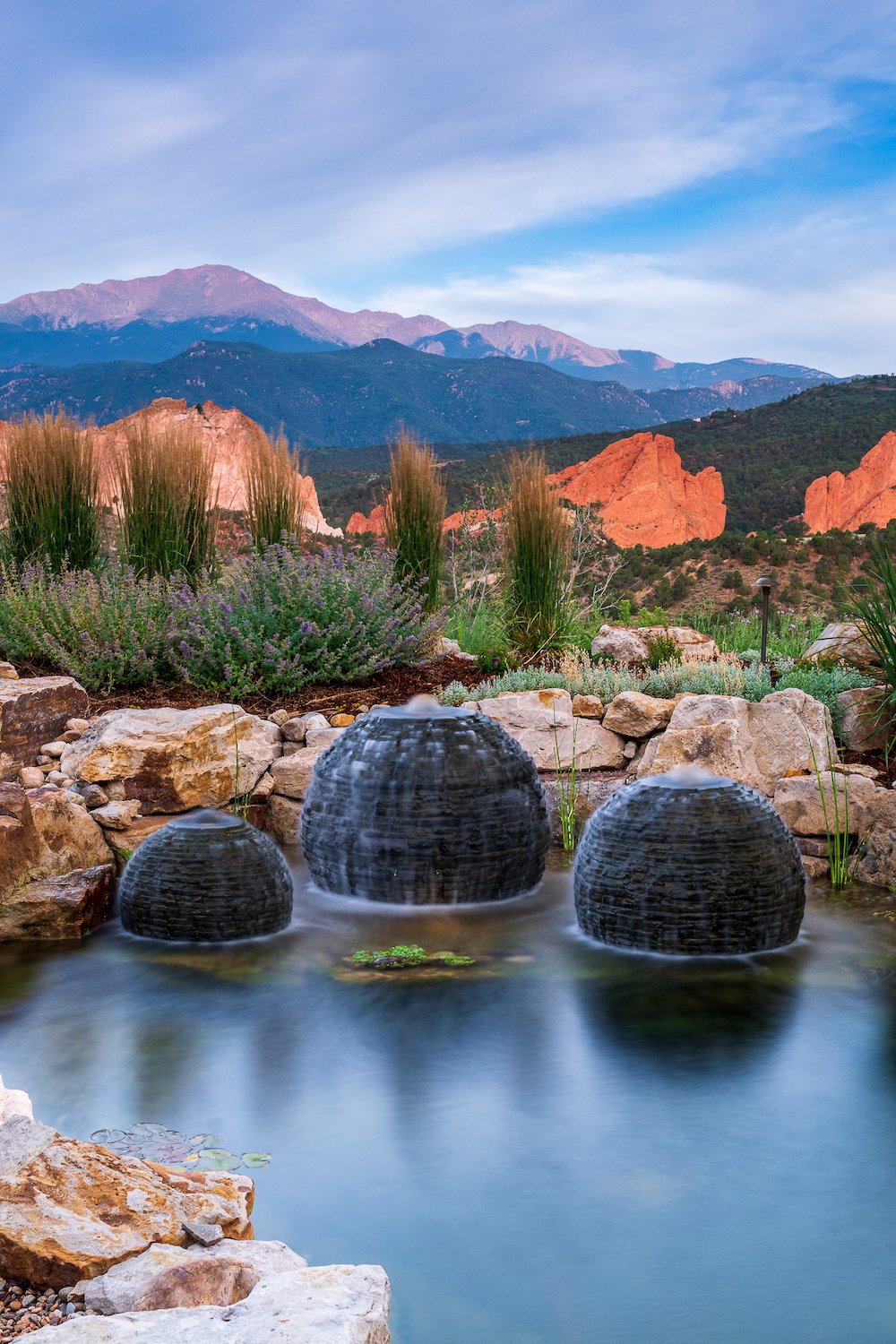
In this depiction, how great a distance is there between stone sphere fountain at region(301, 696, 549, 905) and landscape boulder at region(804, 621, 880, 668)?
2.98 metres

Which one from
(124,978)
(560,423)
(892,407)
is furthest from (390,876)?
(560,423)

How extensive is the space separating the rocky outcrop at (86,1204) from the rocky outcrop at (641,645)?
18.4 ft

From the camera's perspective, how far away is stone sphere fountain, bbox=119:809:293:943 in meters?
4.22

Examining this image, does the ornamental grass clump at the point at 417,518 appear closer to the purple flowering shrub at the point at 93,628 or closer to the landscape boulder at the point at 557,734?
the purple flowering shrub at the point at 93,628

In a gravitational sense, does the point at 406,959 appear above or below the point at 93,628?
below

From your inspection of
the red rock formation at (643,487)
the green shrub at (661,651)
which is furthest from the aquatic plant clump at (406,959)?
the red rock formation at (643,487)

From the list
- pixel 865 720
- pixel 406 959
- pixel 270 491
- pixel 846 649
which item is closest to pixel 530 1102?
pixel 406 959

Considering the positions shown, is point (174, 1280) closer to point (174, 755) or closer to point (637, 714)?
point (174, 755)

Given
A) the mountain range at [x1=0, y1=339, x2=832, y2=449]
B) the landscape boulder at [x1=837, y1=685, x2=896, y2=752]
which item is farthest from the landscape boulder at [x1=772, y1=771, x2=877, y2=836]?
the mountain range at [x1=0, y1=339, x2=832, y2=449]

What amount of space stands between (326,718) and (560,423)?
2796 inches

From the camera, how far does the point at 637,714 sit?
6.33 m

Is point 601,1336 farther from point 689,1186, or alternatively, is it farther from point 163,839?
point 163,839

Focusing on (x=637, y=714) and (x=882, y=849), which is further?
(x=637, y=714)

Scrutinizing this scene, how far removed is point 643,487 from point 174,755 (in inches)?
1750
